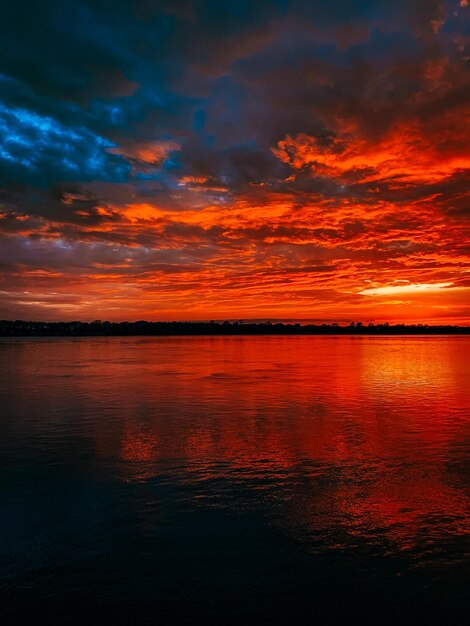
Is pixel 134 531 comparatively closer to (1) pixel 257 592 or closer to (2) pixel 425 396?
(1) pixel 257 592

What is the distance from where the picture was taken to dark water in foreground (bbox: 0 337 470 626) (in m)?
7.14

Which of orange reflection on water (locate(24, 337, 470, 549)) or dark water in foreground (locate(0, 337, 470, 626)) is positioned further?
orange reflection on water (locate(24, 337, 470, 549))

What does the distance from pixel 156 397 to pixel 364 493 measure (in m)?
19.2

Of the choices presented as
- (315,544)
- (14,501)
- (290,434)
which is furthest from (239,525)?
(290,434)

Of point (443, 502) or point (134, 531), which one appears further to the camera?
point (443, 502)

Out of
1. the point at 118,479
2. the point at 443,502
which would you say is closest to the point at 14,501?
the point at 118,479

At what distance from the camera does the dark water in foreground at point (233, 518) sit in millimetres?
7137

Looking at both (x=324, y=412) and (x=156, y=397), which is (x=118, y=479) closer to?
(x=324, y=412)

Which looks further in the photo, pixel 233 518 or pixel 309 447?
pixel 309 447

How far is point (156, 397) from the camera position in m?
29.2

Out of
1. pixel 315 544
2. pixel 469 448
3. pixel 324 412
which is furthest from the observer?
pixel 324 412

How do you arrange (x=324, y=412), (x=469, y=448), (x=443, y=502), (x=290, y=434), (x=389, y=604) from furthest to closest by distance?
1. (x=324, y=412)
2. (x=290, y=434)
3. (x=469, y=448)
4. (x=443, y=502)
5. (x=389, y=604)

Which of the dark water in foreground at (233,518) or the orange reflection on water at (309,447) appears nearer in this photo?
the dark water in foreground at (233,518)

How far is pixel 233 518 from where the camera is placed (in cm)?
1016
